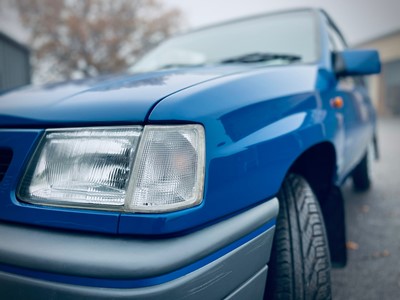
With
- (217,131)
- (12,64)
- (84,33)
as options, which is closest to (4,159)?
(217,131)

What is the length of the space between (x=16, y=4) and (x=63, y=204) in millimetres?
21031

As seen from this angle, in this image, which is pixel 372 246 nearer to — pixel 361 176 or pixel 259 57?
pixel 361 176

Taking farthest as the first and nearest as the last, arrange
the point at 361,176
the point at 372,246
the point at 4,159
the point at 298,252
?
the point at 361,176 → the point at 372,246 → the point at 298,252 → the point at 4,159

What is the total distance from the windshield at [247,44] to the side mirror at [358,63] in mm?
178

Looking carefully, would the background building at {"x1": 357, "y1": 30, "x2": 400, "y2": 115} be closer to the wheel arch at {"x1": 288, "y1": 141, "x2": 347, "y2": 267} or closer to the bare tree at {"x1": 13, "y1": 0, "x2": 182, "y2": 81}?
the bare tree at {"x1": 13, "y1": 0, "x2": 182, "y2": 81}

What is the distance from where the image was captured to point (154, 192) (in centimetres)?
86

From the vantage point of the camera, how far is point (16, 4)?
1794 centimetres

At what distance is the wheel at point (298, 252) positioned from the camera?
48.6 inches

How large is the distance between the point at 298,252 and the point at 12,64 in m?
7.59

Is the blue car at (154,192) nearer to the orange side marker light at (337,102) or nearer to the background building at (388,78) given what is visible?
the orange side marker light at (337,102)

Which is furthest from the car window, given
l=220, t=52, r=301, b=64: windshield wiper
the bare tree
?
the bare tree

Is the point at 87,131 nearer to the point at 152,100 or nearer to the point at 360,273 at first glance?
the point at 152,100

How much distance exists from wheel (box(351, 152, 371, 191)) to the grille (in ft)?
10.8

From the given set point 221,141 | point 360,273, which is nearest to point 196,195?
point 221,141
